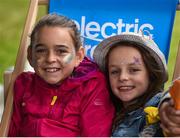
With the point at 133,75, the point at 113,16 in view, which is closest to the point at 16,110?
the point at 133,75

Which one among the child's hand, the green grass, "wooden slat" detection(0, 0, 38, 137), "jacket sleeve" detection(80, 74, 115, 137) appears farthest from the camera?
the green grass

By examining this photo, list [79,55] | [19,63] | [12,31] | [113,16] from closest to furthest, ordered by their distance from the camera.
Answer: [79,55] → [19,63] → [113,16] → [12,31]

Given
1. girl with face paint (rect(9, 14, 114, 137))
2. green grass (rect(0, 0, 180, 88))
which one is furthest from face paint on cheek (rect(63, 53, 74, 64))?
green grass (rect(0, 0, 180, 88))

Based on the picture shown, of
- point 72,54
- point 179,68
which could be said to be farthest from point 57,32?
point 179,68

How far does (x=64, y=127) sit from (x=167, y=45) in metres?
0.75

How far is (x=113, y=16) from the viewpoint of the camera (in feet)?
8.16

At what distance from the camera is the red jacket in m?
1.92

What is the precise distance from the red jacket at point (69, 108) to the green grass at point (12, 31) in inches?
73.8

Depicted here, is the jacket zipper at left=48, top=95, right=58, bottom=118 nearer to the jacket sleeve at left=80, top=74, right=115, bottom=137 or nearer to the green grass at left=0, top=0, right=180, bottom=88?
the jacket sleeve at left=80, top=74, right=115, bottom=137

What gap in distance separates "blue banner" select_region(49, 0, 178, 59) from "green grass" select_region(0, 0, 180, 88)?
1348mm

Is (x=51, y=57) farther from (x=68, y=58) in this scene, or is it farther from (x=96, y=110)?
(x=96, y=110)

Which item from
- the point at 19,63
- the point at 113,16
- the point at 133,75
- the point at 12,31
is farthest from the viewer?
the point at 12,31

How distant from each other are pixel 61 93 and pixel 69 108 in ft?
0.27

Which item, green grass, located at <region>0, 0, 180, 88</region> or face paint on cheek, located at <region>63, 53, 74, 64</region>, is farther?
green grass, located at <region>0, 0, 180, 88</region>
